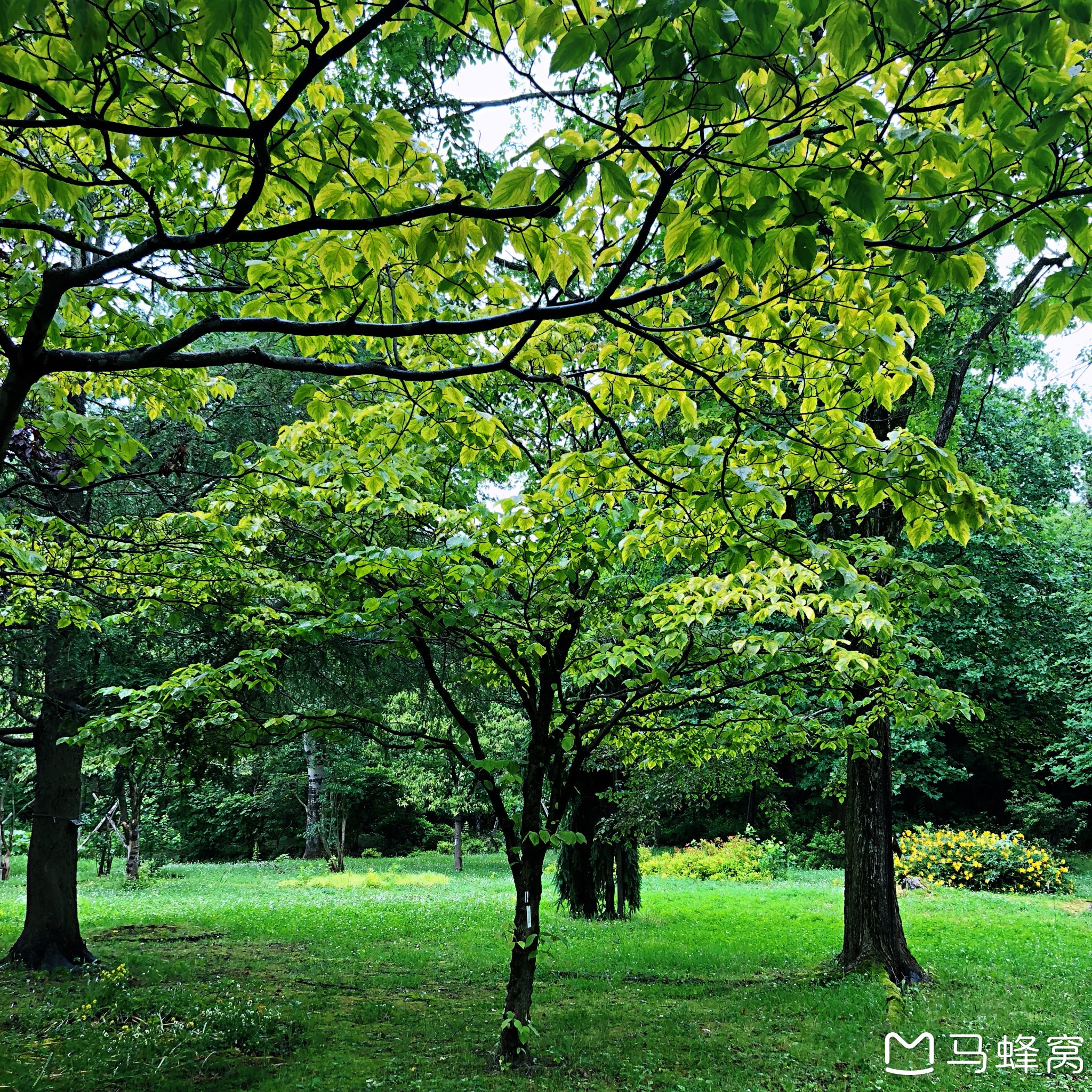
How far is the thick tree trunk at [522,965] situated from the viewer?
483 centimetres

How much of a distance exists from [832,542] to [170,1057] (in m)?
5.36

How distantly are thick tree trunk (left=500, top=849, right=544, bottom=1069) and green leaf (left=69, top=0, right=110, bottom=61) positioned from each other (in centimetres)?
454

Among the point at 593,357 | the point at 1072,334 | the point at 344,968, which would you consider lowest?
the point at 344,968

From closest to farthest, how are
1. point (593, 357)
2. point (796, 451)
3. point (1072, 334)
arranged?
point (796, 451)
point (593, 357)
point (1072, 334)

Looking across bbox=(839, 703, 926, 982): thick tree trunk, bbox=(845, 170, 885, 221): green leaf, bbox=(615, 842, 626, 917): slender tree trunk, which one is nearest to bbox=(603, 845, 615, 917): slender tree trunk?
bbox=(615, 842, 626, 917): slender tree trunk

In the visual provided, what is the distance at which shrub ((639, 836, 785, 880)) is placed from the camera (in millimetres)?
17500

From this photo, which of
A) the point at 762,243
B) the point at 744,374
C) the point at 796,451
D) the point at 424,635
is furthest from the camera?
the point at 424,635

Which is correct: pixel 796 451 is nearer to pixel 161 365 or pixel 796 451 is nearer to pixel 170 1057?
pixel 161 365

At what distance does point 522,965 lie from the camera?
191 inches

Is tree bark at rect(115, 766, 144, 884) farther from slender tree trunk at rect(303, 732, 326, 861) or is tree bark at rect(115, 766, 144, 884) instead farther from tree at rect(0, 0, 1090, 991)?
tree at rect(0, 0, 1090, 991)

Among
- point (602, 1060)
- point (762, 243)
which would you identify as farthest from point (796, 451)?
point (602, 1060)

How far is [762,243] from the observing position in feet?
6.31

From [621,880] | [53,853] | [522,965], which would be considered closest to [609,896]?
[621,880]

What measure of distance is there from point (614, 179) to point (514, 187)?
0.93 ft
